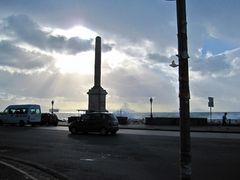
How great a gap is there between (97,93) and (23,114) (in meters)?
11.0

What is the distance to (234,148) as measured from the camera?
75.7 ft

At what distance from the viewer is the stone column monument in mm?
59250

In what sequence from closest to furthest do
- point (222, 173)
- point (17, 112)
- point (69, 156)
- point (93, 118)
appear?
point (222, 173) < point (69, 156) < point (93, 118) < point (17, 112)

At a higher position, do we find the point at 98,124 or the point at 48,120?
the point at 48,120

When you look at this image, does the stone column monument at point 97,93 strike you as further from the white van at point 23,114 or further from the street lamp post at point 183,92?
the street lamp post at point 183,92

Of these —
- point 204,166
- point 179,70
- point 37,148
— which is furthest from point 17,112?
point 179,70

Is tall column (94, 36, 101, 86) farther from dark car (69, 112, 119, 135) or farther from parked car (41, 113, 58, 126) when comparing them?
dark car (69, 112, 119, 135)

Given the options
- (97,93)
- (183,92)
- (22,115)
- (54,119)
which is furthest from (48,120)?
(183,92)

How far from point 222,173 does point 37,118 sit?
131 feet

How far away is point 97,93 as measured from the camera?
196ft

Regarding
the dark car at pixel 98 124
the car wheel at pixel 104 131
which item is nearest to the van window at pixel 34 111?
the dark car at pixel 98 124

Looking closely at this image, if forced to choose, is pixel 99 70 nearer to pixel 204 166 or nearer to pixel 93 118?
pixel 93 118

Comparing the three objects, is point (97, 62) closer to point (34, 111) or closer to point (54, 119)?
point (54, 119)

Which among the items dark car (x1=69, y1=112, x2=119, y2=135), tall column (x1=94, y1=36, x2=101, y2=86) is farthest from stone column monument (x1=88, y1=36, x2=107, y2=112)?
dark car (x1=69, y1=112, x2=119, y2=135)
